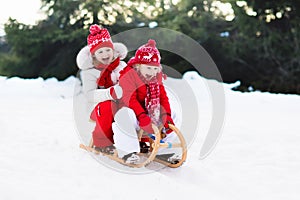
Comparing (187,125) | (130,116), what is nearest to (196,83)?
(187,125)

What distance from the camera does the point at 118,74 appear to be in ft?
11.4

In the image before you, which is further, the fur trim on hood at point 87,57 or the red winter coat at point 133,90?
the fur trim on hood at point 87,57

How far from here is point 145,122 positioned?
304cm

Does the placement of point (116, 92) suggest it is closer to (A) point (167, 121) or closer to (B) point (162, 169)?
(A) point (167, 121)

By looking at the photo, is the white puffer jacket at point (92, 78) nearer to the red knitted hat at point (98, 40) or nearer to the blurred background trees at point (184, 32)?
the red knitted hat at point (98, 40)

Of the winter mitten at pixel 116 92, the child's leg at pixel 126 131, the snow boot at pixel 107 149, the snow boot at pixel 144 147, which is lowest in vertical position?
the snow boot at pixel 107 149

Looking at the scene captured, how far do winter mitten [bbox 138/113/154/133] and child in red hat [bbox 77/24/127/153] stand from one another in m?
0.30

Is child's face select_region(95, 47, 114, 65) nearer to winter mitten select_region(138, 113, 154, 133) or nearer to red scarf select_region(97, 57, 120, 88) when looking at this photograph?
red scarf select_region(97, 57, 120, 88)

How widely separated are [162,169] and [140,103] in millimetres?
537

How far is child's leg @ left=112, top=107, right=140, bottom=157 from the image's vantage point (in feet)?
10.1

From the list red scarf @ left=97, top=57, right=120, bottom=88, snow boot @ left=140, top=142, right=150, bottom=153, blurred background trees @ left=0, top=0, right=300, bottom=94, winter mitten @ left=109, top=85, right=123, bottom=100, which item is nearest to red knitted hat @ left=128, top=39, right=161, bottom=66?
winter mitten @ left=109, top=85, right=123, bottom=100

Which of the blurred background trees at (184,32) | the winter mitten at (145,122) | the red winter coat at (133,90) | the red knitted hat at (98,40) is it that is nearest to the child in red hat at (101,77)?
the red knitted hat at (98,40)

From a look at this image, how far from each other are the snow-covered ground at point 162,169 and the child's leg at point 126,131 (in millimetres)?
171

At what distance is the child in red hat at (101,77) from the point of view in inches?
130
